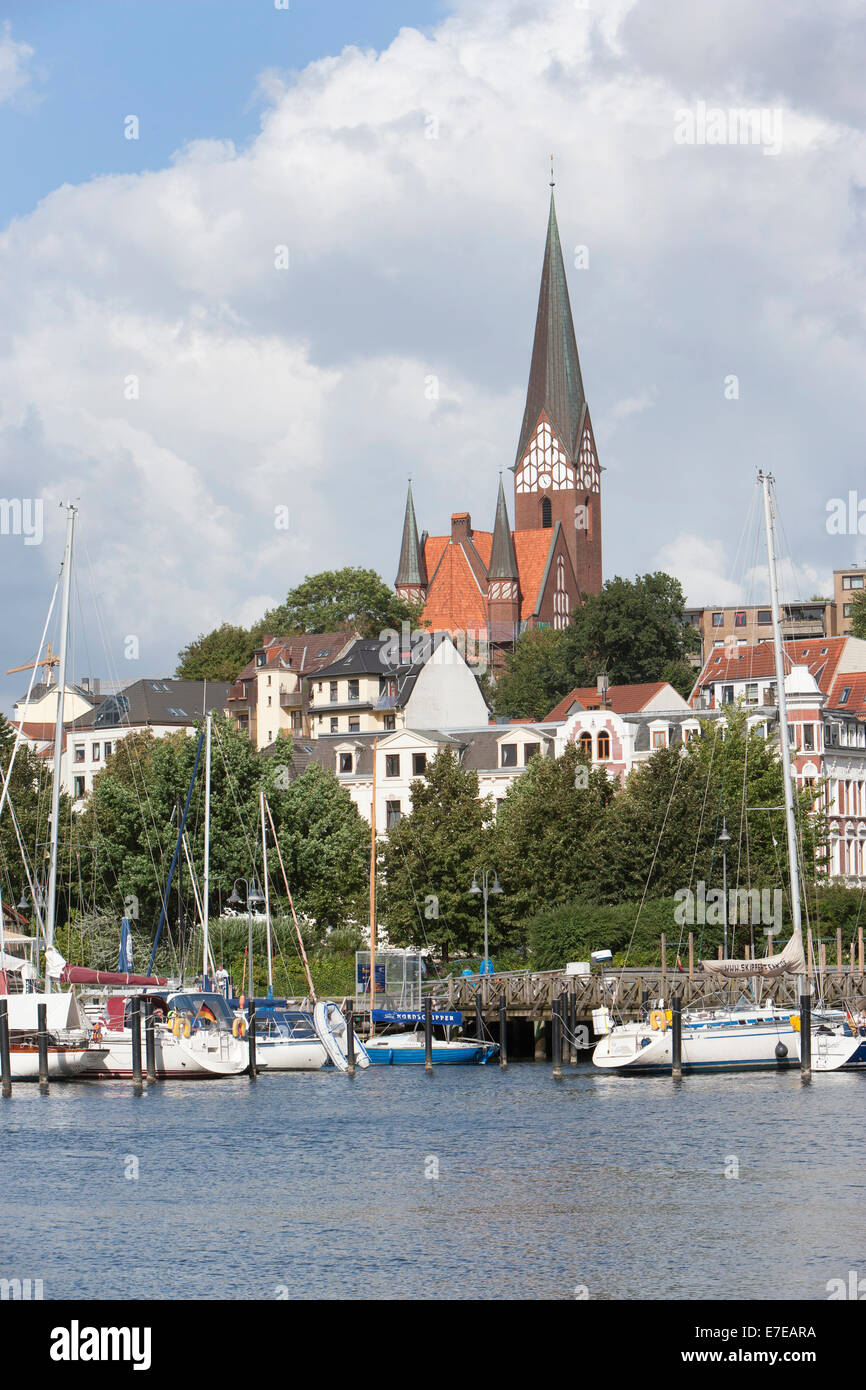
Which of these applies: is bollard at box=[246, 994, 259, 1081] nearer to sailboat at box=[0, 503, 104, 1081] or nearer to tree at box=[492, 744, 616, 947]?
sailboat at box=[0, 503, 104, 1081]

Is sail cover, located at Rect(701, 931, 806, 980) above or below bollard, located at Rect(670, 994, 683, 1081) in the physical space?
above

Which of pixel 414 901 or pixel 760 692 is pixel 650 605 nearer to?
pixel 760 692

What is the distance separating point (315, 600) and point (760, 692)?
66.7 metres

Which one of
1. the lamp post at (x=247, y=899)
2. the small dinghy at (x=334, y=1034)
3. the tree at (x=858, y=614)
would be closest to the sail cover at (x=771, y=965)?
the small dinghy at (x=334, y=1034)

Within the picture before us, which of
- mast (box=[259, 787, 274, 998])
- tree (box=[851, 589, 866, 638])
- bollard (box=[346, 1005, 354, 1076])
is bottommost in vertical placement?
bollard (box=[346, 1005, 354, 1076])

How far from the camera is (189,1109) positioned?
5744cm

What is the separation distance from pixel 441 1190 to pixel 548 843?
47522 millimetres

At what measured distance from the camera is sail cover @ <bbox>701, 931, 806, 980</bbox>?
65188 mm

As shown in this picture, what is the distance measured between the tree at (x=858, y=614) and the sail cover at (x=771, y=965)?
9325 cm

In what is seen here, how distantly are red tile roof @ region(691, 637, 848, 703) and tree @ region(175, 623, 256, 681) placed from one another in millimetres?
53412

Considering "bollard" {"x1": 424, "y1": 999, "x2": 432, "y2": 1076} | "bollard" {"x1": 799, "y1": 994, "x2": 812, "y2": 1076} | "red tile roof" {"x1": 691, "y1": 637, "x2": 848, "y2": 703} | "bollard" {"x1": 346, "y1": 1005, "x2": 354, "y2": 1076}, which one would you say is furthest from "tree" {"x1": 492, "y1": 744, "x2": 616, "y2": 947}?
"red tile roof" {"x1": 691, "y1": 637, "x2": 848, "y2": 703}

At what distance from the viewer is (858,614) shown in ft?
533

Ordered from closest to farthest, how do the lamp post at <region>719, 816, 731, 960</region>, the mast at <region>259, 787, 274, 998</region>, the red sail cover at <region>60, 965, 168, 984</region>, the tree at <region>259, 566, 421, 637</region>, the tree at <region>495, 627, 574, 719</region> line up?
1. the red sail cover at <region>60, 965, 168, 984</region>
2. the lamp post at <region>719, 816, 731, 960</region>
3. the mast at <region>259, 787, 274, 998</region>
4. the tree at <region>495, 627, 574, 719</region>
5. the tree at <region>259, 566, 421, 637</region>

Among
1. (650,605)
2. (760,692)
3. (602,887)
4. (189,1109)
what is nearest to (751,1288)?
(189,1109)
